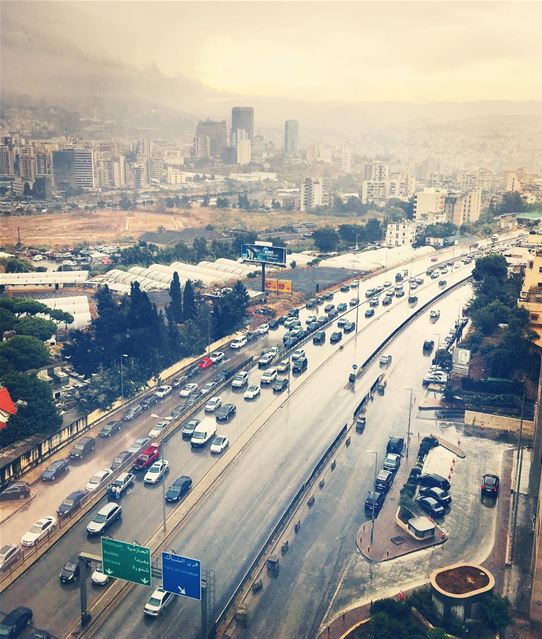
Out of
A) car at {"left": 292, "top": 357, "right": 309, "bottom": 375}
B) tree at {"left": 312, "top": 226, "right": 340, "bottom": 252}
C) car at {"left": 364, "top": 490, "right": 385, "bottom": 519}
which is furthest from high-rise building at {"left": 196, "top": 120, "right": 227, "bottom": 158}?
car at {"left": 364, "top": 490, "right": 385, "bottom": 519}

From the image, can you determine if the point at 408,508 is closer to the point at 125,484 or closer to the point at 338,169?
the point at 125,484

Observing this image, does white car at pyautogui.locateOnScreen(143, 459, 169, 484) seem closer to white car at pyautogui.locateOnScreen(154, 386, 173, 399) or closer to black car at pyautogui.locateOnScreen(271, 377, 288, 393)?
white car at pyautogui.locateOnScreen(154, 386, 173, 399)

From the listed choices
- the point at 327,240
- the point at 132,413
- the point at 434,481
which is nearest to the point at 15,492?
the point at 132,413

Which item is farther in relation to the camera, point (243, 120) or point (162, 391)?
point (243, 120)

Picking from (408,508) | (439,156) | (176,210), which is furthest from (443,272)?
(439,156)

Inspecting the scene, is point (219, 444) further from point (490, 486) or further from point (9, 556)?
point (490, 486)

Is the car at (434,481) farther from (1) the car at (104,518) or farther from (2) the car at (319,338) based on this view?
(2) the car at (319,338)
